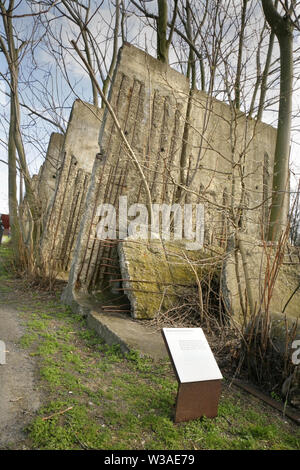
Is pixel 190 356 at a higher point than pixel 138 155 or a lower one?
lower

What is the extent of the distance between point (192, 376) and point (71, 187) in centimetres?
548

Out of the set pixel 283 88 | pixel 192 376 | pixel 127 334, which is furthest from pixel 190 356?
pixel 283 88

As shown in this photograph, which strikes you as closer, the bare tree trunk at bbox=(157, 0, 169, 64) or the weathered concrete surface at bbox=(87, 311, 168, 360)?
the weathered concrete surface at bbox=(87, 311, 168, 360)

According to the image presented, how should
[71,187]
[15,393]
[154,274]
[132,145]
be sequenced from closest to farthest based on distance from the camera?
[15,393] < [154,274] < [132,145] < [71,187]

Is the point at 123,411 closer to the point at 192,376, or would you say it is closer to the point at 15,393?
the point at 192,376

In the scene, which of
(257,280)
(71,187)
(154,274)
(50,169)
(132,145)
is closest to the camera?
(257,280)

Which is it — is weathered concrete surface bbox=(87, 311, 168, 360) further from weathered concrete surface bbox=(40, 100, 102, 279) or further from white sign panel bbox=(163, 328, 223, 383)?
weathered concrete surface bbox=(40, 100, 102, 279)

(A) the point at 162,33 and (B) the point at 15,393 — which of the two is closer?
(B) the point at 15,393

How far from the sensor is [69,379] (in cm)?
252

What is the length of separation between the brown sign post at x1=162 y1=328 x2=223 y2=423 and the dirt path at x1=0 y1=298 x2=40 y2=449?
89cm

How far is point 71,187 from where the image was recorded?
6.95 metres

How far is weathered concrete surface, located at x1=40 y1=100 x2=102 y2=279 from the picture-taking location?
671cm

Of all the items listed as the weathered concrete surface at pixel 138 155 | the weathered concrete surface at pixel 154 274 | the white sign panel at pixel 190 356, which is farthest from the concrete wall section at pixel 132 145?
the white sign panel at pixel 190 356

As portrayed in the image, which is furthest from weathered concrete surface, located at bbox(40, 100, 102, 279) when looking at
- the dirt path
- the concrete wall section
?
the dirt path
